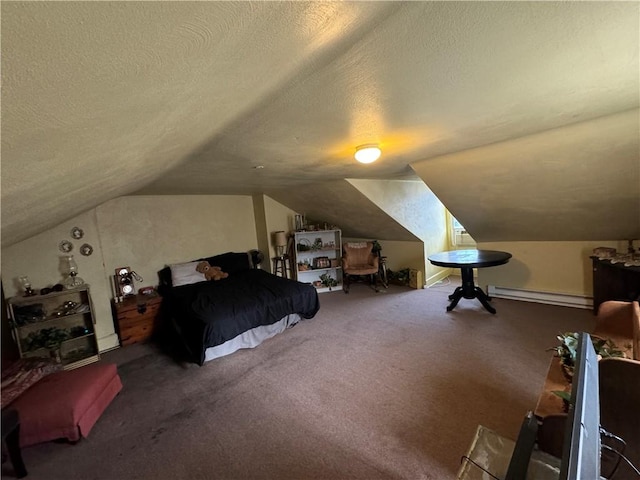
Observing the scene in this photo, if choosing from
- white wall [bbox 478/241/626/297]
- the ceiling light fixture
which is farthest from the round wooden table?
the ceiling light fixture

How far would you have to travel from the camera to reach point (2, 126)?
0.54m

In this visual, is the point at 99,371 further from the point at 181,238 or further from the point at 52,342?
the point at 181,238

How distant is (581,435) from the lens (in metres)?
0.53

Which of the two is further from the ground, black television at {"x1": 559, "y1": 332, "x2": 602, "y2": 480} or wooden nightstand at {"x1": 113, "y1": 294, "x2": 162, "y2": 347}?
black television at {"x1": 559, "y1": 332, "x2": 602, "y2": 480}

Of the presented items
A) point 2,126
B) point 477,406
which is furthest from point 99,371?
point 477,406

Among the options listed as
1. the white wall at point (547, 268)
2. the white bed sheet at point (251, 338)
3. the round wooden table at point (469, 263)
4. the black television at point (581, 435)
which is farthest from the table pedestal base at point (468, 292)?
the black television at point (581, 435)

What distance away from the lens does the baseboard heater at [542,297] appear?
353 cm

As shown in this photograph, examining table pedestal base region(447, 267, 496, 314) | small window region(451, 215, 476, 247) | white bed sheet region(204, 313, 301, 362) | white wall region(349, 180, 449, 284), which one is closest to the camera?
white bed sheet region(204, 313, 301, 362)

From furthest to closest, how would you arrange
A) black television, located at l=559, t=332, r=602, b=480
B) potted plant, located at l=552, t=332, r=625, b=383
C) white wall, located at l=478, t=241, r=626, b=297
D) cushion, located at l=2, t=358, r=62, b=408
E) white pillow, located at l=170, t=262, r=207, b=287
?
1. white pillow, located at l=170, t=262, r=207, b=287
2. white wall, located at l=478, t=241, r=626, b=297
3. cushion, located at l=2, t=358, r=62, b=408
4. potted plant, located at l=552, t=332, r=625, b=383
5. black television, located at l=559, t=332, r=602, b=480

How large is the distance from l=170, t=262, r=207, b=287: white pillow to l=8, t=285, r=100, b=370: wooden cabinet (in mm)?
1029

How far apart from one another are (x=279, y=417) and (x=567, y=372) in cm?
178

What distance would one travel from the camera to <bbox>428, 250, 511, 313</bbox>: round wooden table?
3.31 meters

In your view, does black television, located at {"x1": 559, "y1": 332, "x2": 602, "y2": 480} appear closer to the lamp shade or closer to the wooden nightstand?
the wooden nightstand

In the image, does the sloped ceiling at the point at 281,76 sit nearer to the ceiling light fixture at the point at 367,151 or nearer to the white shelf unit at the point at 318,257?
the ceiling light fixture at the point at 367,151
